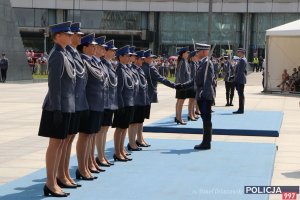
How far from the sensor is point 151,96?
453 inches

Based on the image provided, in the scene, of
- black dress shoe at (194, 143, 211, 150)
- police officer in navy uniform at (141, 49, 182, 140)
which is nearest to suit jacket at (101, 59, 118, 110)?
Result: police officer in navy uniform at (141, 49, 182, 140)

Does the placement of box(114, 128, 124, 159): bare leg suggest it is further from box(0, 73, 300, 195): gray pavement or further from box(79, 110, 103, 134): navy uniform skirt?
box(79, 110, 103, 134): navy uniform skirt

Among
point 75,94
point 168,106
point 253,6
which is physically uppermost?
point 253,6

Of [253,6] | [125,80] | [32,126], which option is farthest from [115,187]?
[253,6]

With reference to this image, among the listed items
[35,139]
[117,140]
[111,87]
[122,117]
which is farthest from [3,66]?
[111,87]

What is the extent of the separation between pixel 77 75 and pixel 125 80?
2176 mm

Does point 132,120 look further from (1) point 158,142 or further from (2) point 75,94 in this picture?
(2) point 75,94

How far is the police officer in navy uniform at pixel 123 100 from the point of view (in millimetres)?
9641

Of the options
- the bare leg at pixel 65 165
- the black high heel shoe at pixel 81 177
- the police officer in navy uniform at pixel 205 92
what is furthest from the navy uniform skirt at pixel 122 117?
the bare leg at pixel 65 165

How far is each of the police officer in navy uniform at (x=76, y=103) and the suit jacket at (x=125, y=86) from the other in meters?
1.78

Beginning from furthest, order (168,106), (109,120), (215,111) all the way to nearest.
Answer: (168,106), (215,111), (109,120)

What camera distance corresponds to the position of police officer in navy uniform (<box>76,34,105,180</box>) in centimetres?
812

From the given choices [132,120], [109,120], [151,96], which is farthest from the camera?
[151,96]

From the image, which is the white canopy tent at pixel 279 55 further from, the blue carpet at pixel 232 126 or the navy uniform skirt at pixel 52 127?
the navy uniform skirt at pixel 52 127
